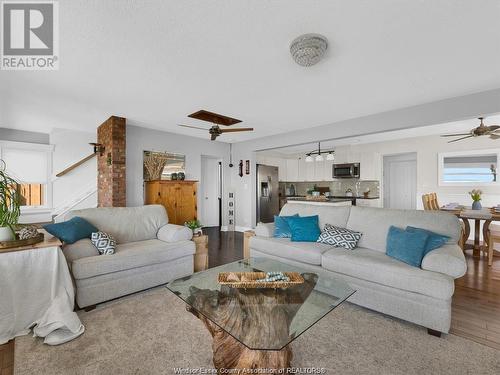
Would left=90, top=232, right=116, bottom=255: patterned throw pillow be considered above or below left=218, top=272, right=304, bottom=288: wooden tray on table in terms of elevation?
above

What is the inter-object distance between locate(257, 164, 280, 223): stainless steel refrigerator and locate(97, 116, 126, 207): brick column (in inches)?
133

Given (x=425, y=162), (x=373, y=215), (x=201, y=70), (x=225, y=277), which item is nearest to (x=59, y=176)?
(x=201, y=70)

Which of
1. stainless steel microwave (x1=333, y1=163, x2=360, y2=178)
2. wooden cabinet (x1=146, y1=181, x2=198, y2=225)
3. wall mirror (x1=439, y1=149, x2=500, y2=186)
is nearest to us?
wooden cabinet (x1=146, y1=181, x2=198, y2=225)

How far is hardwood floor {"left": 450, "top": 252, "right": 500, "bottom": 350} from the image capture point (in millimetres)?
1925

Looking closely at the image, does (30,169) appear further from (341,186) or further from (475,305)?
(341,186)

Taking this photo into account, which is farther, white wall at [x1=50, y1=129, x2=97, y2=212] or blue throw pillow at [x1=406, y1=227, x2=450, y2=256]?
white wall at [x1=50, y1=129, x2=97, y2=212]

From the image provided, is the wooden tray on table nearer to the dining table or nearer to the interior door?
the interior door

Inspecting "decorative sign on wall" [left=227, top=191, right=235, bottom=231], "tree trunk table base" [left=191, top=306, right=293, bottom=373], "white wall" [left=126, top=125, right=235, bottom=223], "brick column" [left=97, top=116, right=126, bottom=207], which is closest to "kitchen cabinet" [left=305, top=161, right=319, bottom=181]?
"decorative sign on wall" [left=227, top=191, right=235, bottom=231]

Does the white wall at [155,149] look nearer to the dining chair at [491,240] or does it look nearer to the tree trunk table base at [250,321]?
the tree trunk table base at [250,321]

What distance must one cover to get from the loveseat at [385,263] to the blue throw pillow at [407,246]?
6cm

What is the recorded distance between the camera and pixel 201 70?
2.47 m

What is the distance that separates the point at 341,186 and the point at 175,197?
5.24 m

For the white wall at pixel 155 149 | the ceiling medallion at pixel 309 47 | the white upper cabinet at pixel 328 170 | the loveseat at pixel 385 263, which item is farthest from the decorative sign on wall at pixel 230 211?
the ceiling medallion at pixel 309 47

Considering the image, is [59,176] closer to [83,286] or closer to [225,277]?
[83,286]
